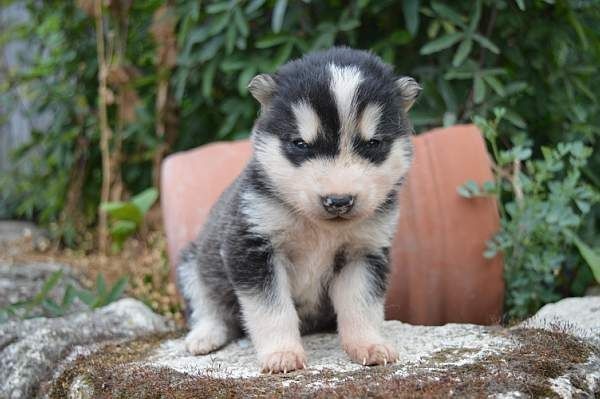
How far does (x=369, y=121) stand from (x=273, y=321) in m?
1.07

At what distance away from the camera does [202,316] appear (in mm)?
4594

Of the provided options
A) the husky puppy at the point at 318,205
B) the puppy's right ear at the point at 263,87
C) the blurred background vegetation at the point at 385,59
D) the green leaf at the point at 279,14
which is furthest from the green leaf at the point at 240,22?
the puppy's right ear at the point at 263,87

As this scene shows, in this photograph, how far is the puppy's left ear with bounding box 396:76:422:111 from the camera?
3951 millimetres

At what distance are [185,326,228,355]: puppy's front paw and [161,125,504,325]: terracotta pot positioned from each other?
4.60 ft

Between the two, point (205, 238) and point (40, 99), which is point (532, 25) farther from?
point (40, 99)

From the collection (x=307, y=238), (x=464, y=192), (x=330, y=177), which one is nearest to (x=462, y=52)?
(x=464, y=192)

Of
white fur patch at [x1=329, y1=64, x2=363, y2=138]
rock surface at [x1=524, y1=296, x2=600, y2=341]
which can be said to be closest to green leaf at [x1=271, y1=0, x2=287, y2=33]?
white fur patch at [x1=329, y1=64, x2=363, y2=138]

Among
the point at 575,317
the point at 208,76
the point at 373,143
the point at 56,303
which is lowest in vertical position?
the point at 56,303

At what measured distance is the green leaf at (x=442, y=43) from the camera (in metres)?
5.89

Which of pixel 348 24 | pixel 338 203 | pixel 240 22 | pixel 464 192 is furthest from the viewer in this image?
pixel 240 22

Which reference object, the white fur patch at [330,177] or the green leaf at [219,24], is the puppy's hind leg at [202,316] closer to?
the white fur patch at [330,177]

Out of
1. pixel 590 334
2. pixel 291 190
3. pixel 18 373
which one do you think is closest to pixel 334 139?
pixel 291 190

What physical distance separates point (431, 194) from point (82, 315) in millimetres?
2504

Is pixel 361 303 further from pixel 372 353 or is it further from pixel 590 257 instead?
pixel 590 257
